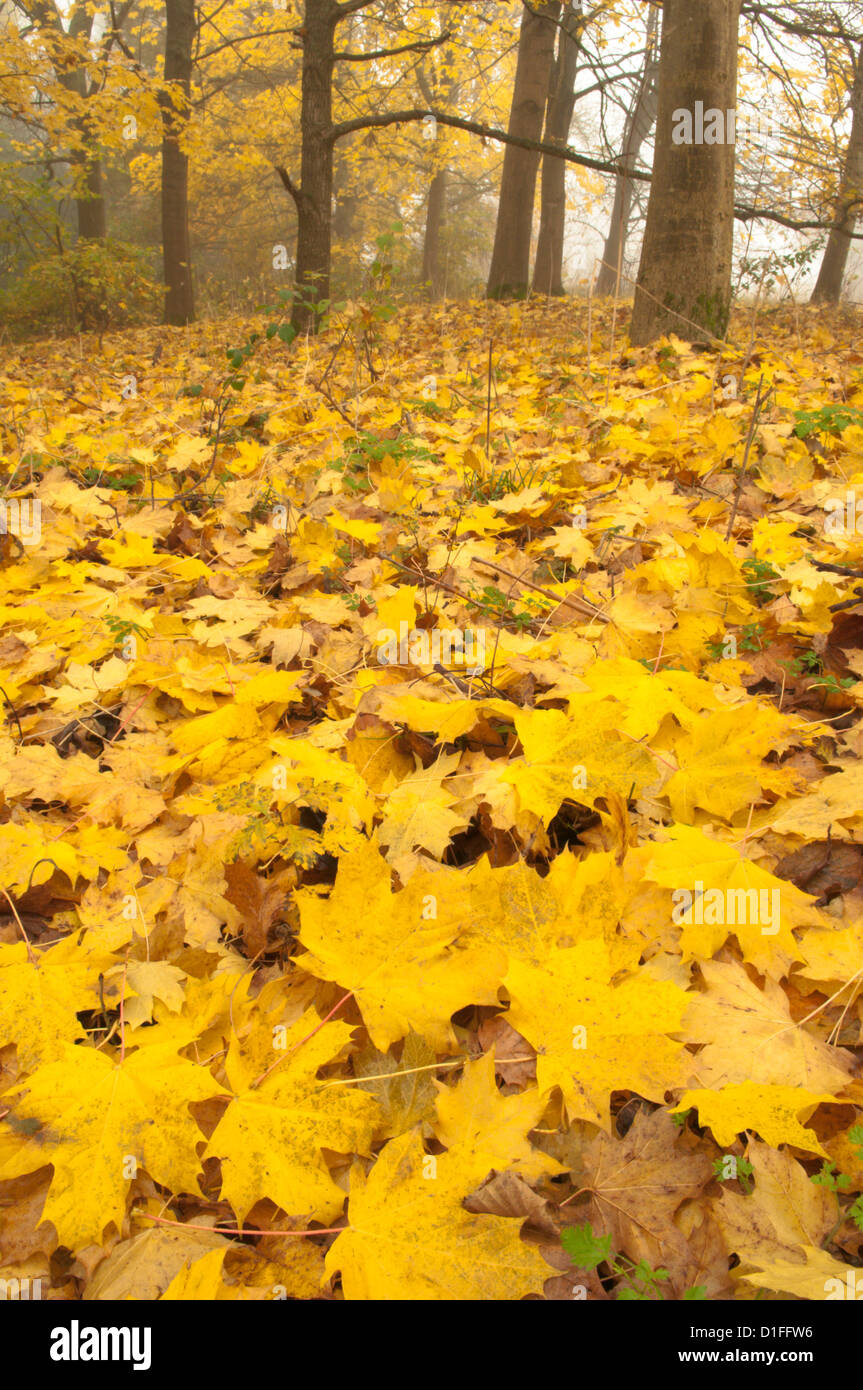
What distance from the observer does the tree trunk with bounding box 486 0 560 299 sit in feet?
31.1

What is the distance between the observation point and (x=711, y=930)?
1.11 meters

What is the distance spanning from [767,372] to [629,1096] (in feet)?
13.3

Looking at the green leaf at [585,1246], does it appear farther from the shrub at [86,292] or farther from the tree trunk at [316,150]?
the shrub at [86,292]

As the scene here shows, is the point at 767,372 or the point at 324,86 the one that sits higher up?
the point at 324,86

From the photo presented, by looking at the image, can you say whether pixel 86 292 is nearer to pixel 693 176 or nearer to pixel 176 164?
pixel 176 164

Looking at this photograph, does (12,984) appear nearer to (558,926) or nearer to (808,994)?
(558,926)

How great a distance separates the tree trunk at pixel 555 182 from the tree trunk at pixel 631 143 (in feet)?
2.83

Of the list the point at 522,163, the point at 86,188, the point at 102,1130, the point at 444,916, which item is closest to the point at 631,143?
the point at 522,163

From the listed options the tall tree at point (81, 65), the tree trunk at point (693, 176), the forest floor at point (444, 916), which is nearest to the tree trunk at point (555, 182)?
the tall tree at point (81, 65)

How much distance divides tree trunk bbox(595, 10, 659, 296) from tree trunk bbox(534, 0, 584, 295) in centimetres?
86

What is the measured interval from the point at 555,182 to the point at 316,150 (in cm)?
788

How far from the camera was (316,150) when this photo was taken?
7273mm
